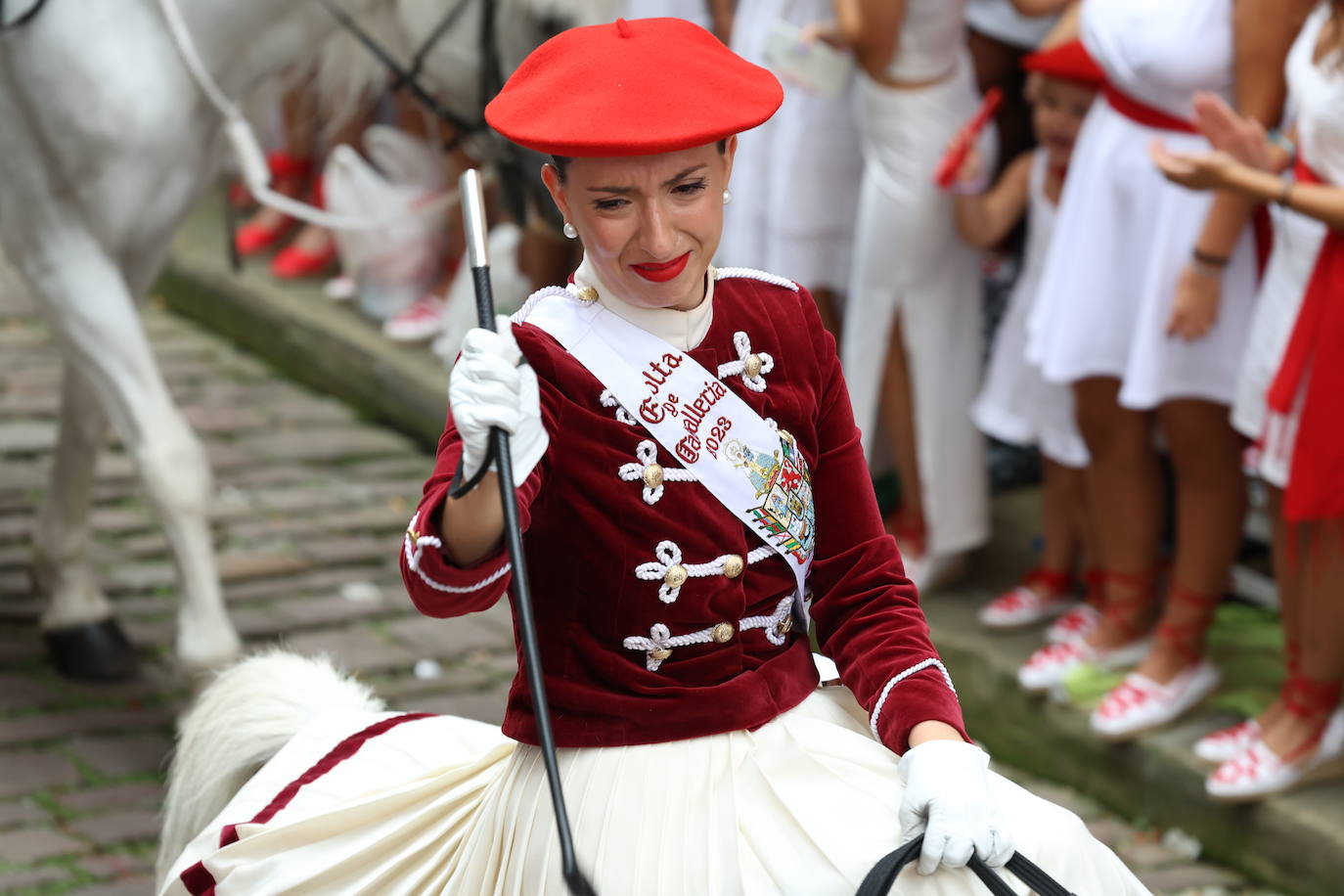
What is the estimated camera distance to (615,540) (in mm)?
2207

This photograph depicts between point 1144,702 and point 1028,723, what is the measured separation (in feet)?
1.16

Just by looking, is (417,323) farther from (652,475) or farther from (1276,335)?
(652,475)

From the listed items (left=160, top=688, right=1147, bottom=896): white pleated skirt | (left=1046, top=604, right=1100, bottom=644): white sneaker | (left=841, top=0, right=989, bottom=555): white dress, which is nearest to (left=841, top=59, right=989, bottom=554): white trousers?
(left=841, top=0, right=989, bottom=555): white dress

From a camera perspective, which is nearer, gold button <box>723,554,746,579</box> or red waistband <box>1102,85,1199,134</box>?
gold button <box>723,554,746,579</box>

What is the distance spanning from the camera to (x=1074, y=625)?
15.3 feet

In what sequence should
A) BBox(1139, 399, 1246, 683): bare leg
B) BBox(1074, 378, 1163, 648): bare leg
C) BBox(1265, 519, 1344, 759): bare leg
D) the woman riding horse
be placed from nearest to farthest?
the woman riding horse, BBox(1265, 519, 1344, 759): bare leg, BBox(1139, 399, 1246, 683): bare leg, BBox(1074, 378, 1163, 648): bare leg

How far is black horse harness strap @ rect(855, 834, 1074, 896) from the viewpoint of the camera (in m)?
2.03

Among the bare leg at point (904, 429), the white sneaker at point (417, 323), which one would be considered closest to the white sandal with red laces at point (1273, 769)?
the bare leg at point (904, 429)

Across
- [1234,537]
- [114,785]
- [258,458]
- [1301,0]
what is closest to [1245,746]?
[1234,537]

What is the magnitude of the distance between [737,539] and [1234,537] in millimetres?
2426

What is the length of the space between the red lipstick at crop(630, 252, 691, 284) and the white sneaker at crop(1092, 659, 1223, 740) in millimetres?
2494

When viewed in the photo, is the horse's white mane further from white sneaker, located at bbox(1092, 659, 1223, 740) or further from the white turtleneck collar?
the white turtleneck collar

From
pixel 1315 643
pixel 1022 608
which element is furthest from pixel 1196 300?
pixel 1022 608

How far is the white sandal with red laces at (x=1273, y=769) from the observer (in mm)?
3963
